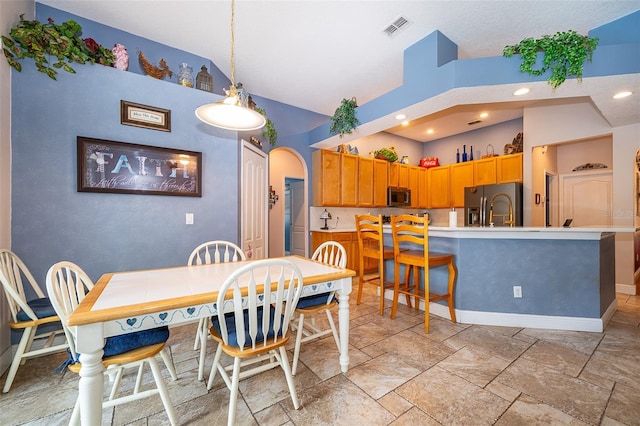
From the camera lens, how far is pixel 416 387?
1765 millimetres

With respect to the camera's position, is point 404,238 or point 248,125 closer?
point 248,125

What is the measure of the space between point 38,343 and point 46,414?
3.87 ft

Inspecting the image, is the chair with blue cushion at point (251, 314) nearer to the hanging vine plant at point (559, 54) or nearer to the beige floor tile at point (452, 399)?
the beige floor tile at point (452, 399)

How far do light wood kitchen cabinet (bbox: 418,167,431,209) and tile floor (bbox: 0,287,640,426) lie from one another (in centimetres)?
417

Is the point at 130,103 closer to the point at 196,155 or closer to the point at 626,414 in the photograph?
the point at 196,155

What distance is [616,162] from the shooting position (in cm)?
366

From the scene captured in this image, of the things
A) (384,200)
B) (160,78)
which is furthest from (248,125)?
(384,200)

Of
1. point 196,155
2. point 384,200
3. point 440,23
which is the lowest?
point 384,200

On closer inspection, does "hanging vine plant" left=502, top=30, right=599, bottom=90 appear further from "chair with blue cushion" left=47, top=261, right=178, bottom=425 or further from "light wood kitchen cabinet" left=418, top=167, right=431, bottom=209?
"light wood kitchen cabinet" left=418, top=167, right=431, bottom=209

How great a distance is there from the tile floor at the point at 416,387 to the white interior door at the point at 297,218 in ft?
10.5

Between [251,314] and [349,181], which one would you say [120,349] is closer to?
[251,314]

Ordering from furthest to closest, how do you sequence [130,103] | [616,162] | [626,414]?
[616,162]
[130,103]
[626,414]

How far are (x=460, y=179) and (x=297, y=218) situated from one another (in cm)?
372

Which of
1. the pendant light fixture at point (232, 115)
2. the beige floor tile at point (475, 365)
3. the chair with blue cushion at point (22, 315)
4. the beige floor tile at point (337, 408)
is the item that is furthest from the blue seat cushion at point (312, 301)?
the chair with blue cushion at point (22, 315)
